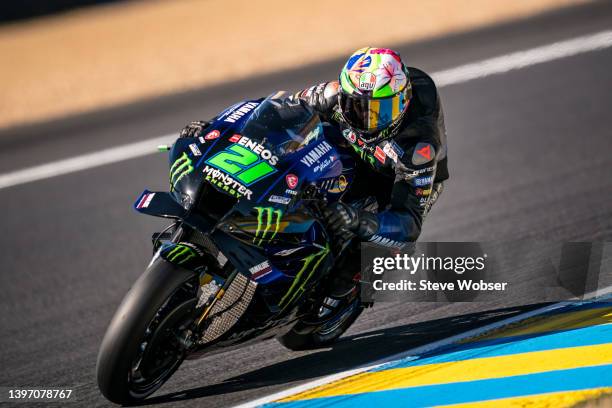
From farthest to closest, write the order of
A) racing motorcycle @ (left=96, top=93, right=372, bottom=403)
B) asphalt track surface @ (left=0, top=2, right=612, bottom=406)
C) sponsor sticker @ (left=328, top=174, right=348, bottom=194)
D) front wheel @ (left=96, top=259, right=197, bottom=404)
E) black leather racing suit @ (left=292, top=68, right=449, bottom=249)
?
asphalt track surface @ (left=0, top=2, right=612, bottom=406), black leather racing suit @ (left=292, top=68, right=449, bottom=249), sponsor sticker @ (left=328, top=174, right=348, bottom=194), racing motorcycle @ (left=96, top=93, right=372, bottom=403), front wheel @ (left=96, top=259, right=197, bottom=404)

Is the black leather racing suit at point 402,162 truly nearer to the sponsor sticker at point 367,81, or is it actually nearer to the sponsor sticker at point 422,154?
the sponsor sticker at point 422,154

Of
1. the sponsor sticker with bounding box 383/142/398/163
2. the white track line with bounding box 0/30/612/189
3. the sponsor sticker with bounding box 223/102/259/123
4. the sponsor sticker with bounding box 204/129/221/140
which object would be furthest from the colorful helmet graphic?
the white track line with bounding box 0/30/612/189

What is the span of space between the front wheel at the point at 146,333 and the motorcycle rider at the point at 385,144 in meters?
0.95

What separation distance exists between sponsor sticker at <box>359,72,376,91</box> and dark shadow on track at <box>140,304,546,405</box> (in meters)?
1.71

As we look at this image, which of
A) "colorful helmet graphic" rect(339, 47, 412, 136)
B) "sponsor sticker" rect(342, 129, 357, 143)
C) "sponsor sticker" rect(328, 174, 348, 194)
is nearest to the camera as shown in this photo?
"sponsor sticker" rect(328, 174, 348, 194)

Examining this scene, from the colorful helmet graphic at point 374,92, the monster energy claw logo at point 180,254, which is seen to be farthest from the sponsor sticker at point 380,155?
the monster energy claw logo at point 180,254

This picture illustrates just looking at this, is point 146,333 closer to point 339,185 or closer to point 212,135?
point 212,135

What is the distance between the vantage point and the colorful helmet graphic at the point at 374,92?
510cm

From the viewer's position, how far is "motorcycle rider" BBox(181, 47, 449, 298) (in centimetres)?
510

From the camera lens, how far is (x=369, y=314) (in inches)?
240

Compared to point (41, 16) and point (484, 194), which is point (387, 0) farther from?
point (484, 194)

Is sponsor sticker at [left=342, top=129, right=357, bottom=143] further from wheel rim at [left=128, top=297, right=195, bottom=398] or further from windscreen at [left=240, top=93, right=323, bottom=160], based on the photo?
wheel rim at [left=128, top=297, right=195, bottom=398]

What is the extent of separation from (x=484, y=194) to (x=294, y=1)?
9886mm

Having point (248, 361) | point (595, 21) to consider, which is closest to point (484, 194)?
point (248, 361)
